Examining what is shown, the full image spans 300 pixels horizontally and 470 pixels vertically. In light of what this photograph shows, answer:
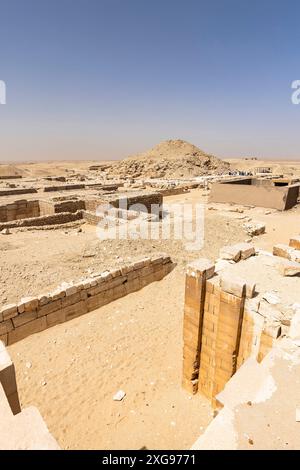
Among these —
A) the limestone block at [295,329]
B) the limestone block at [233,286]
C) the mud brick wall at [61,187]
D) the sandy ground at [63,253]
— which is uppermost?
the limestone block at [233,286]

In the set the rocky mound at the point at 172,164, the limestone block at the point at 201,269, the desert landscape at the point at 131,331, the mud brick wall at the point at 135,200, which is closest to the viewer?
the desert landscape at the point at 131,331

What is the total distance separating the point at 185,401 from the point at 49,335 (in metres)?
3.20

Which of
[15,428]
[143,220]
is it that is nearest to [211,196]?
[143,220]

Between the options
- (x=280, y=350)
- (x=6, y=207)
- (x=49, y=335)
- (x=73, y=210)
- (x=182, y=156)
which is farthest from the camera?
(x=182, y=156)

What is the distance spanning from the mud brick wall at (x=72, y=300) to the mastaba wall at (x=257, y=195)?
1290 cm

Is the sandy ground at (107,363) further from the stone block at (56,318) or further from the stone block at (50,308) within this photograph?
the stone block at (50,308)

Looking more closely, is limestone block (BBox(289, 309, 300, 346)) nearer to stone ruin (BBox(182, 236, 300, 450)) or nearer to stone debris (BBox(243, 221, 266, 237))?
stone ruin (BBox(182, 236, 300, 450))

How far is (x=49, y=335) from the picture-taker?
238 inches

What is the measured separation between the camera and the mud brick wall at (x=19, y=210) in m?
14.0

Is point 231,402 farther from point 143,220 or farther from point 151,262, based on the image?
point 143,220

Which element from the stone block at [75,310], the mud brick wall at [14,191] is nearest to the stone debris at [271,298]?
the stone block at [75,310]

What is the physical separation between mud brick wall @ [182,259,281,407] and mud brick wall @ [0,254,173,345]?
3.02 metres

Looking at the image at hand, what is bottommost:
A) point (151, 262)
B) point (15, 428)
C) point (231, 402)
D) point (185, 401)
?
point (185, 401)

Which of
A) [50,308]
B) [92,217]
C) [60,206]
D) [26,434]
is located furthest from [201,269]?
[60,206]
